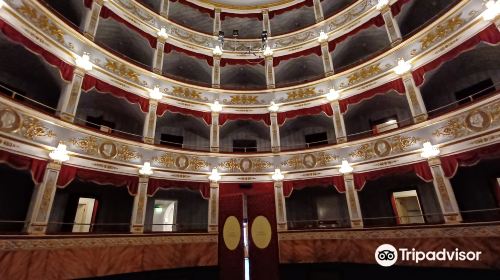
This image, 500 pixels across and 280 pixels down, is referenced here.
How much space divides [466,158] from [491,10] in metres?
4.82

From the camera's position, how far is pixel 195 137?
15164 mm

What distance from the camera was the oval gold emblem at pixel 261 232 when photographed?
4699 mm

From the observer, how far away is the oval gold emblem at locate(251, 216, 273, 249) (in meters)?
4.70

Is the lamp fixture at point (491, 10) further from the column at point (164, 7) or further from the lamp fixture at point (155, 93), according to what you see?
the column at point (164, 7)

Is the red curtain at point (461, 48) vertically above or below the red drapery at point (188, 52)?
below

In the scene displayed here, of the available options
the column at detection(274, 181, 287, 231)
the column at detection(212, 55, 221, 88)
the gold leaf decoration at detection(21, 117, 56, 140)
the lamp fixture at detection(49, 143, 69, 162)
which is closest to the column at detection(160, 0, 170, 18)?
the column at detection(212, 55, 221, 88)

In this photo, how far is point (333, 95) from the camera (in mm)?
12688

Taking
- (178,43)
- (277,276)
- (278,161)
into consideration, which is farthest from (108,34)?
(277,276)

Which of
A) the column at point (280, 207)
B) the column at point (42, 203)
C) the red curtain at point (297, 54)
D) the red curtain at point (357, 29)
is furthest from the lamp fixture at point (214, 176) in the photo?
the red curtain at point (357, 29)

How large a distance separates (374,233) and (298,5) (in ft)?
45.6

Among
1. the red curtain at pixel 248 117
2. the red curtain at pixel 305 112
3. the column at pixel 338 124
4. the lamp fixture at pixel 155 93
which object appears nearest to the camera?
the column at pixel 338 124

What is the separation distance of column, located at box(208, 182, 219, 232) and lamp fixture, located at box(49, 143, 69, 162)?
6.03 meters

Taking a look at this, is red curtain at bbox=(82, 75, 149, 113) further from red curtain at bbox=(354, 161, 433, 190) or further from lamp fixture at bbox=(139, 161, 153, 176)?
red curtain at bbox=(354, 161, 433, 190)

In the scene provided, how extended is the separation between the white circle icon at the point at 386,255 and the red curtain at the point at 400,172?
8.36ft
